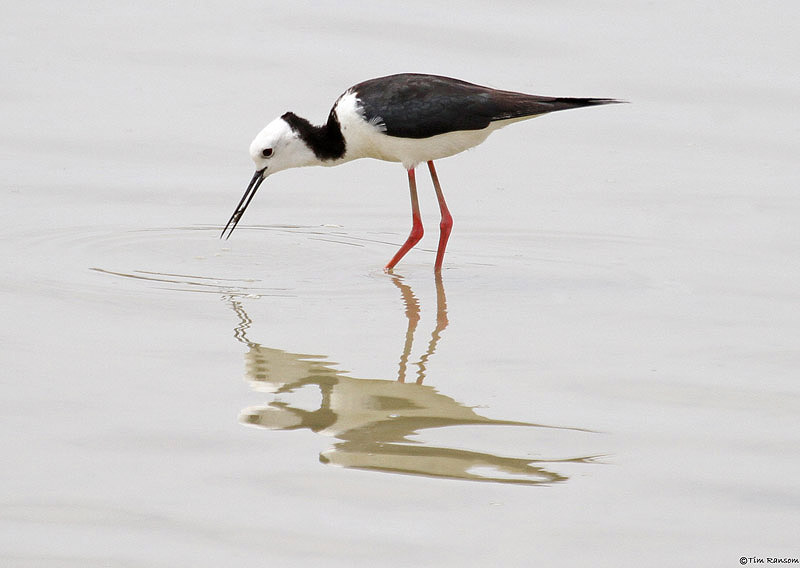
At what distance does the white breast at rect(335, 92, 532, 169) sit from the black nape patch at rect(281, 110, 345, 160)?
0.07m

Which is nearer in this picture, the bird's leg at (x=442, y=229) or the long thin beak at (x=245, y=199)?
the bird's leg at (x=442, y=229)

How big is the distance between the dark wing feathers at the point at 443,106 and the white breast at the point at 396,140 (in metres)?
0.06

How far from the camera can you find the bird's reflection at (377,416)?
14.5 ft

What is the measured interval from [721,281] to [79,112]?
209 inches

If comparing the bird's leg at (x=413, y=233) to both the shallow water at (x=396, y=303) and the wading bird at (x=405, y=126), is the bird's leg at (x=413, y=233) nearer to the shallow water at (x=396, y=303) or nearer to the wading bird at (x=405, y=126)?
the wading bird at (x=405, y=126)

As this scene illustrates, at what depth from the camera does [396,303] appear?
21.7ft

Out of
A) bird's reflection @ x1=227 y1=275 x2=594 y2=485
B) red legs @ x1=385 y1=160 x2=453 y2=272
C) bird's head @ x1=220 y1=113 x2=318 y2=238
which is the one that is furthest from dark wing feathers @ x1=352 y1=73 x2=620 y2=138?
bird's reflection @ x1=227 y1=275 x2=594 y2=485

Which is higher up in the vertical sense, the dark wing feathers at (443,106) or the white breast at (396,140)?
the dark wing feathers at (443,106)

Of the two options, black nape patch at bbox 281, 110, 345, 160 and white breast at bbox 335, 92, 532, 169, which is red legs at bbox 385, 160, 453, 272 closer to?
white breast at bbox 335, 92, 532, 169

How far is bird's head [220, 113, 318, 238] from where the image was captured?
7746 mm

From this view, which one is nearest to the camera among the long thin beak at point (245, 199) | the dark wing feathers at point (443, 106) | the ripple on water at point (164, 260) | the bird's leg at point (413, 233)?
Answer: the ripple on water at point (164, 260)

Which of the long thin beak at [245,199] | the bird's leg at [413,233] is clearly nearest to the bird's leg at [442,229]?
the bird's leg at [413,233]

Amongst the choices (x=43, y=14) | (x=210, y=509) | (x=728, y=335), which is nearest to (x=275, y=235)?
(x=728, y=335)

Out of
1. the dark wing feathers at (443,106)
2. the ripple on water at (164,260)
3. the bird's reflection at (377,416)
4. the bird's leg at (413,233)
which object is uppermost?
the dark wing feathers at (443,106)
